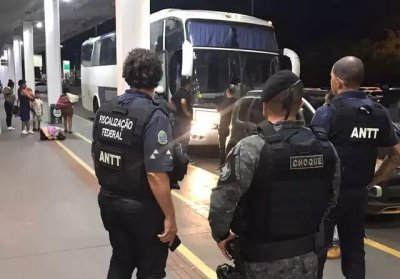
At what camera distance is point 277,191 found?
2287mm

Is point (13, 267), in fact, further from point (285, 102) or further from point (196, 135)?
point (196, 135)

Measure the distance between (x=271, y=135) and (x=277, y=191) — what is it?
266 millimetres

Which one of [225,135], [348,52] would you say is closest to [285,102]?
[225,135]

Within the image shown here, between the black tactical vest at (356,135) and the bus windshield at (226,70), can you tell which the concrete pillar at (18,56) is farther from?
the black tactical vest at (356,135)

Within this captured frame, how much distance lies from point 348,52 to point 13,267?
34.2m

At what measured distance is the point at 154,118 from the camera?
2830 mm

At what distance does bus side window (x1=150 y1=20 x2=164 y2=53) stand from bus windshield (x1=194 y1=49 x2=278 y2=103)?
4.98 feet

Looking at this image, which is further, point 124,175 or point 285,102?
point 124,175

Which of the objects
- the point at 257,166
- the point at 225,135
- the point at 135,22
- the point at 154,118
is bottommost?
the point at 225,135

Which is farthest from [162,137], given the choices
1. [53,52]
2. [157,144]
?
[53,52]

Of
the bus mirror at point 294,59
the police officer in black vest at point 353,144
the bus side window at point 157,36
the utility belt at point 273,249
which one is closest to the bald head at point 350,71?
the police officer in black vest at point 353,144

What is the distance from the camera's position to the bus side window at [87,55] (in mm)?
21234

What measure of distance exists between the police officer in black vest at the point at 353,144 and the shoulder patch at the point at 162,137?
3.98 ft

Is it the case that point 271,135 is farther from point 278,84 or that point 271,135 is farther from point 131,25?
point 131,25
